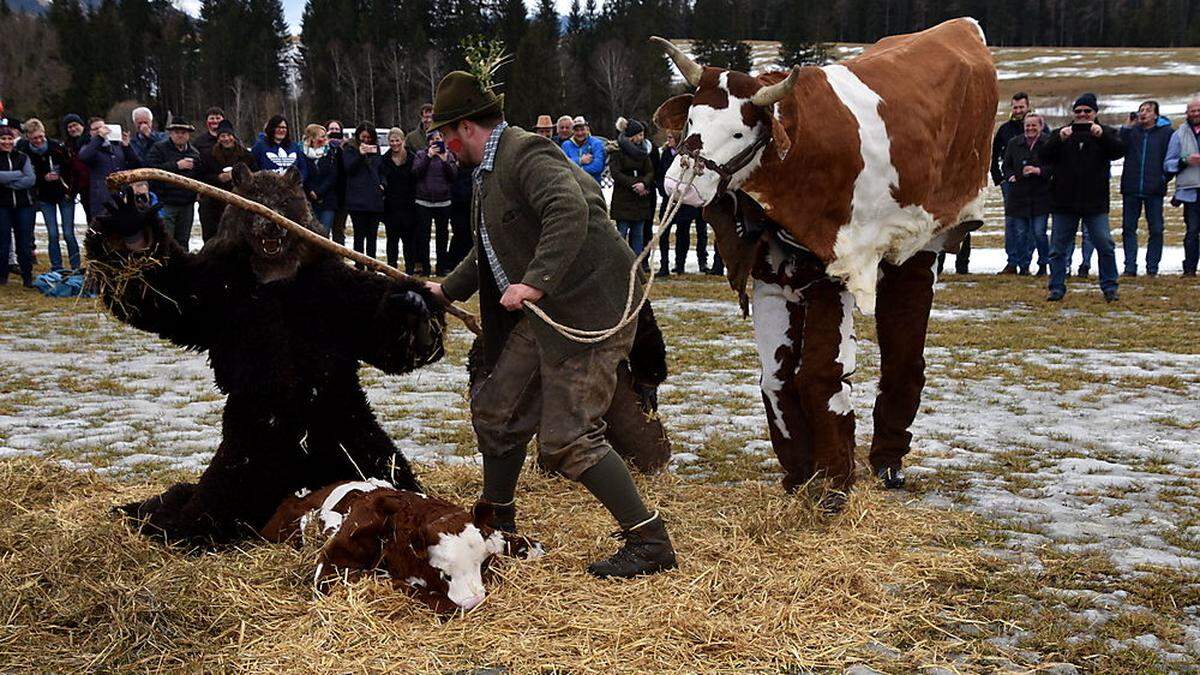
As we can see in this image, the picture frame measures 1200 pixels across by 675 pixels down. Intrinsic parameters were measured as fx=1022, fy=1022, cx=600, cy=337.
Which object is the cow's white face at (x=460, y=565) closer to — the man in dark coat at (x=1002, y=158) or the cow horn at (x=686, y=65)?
the cow horn at (x=686, y=65)

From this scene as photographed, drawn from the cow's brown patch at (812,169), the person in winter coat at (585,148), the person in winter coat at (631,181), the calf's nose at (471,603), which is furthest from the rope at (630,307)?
the person in winter coat at (631,181)

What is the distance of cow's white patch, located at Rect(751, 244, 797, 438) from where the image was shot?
15.6ft

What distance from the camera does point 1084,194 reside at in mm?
12102

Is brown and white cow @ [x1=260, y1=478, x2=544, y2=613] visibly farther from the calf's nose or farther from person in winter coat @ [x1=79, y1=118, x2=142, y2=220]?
person in winter coat @ [x1=79, y1=118, x2=142, y2=220]

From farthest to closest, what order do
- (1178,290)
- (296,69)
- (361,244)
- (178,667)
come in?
(296,69) → (361,244) → (1178,290) → (178,667)

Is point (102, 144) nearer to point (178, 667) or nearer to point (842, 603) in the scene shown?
point (178, 667)

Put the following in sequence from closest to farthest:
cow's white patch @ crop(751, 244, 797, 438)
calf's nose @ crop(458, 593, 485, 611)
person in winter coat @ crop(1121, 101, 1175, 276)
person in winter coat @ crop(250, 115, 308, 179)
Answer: calf's nose @ crop(458, 593, 485, 611) → cow's white patch @ crop(751, 244, 797, 438) → person in winter coat @ crop(250, 115, 308, 179) → person in winter coat @ crop(1121, 101, 1175, 276)

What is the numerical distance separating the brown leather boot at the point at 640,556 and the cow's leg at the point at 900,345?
→ 183cm

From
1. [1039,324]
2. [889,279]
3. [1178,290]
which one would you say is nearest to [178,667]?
[889,279]

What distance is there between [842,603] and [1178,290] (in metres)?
11.3

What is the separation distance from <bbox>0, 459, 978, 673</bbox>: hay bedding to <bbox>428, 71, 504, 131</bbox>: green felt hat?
1.81 meters

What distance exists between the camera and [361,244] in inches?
588

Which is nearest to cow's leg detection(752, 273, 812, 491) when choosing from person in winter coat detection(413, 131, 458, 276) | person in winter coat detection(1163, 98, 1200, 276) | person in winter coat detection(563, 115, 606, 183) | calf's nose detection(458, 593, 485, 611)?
calf's nose detection(458, 593, 485, 611)

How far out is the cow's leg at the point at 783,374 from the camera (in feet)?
15.7
